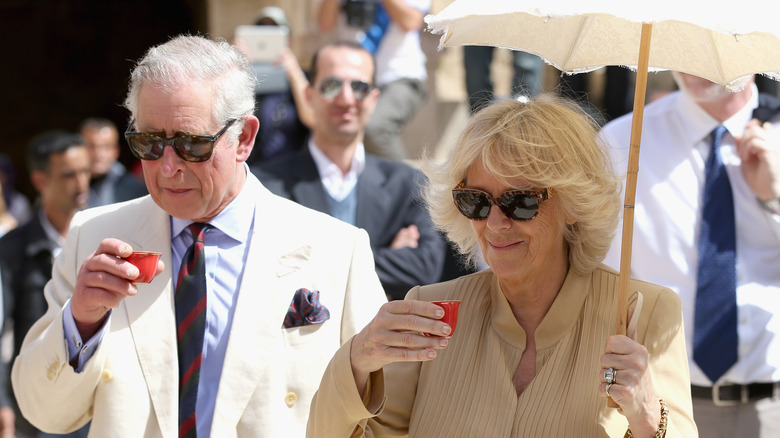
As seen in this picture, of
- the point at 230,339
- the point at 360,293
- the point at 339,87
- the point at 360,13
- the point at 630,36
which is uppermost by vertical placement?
the point at 360,13

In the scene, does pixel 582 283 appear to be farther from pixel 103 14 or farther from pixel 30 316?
pixel 103 14

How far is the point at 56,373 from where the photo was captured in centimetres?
283

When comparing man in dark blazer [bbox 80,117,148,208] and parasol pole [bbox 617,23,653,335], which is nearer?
parasol pole [bbox 617,23,653,335]

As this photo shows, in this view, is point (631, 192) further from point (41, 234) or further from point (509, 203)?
point (41, 234)

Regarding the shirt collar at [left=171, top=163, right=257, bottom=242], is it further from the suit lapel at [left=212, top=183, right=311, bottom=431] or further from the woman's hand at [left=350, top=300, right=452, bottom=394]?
the woman's hand at [left=350, top=300, right=452, bottom=394]

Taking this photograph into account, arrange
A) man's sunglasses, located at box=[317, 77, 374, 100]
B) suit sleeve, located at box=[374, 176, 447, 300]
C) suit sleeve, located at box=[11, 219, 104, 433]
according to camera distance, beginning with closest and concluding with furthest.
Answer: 1. suit sleeve, located at box=[11, 219, 104, 433]
2. suit sleeve, located at box=[374, 176, 447, 300]
3. man's sunglasses, located at box=[317, 77, 374, 100]

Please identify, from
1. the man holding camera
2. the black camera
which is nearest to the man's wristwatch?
the man holding camera

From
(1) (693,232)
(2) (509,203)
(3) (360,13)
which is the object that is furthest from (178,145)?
(3) (360,13)

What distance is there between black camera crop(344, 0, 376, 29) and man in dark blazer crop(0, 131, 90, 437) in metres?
2.05

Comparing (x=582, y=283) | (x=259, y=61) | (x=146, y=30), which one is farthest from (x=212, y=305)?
(x=146, y=30)

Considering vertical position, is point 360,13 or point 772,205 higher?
point 360,13

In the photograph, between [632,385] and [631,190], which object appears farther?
[631,190]

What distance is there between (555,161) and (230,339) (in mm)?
1124

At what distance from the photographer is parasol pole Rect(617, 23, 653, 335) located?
8.48ft
